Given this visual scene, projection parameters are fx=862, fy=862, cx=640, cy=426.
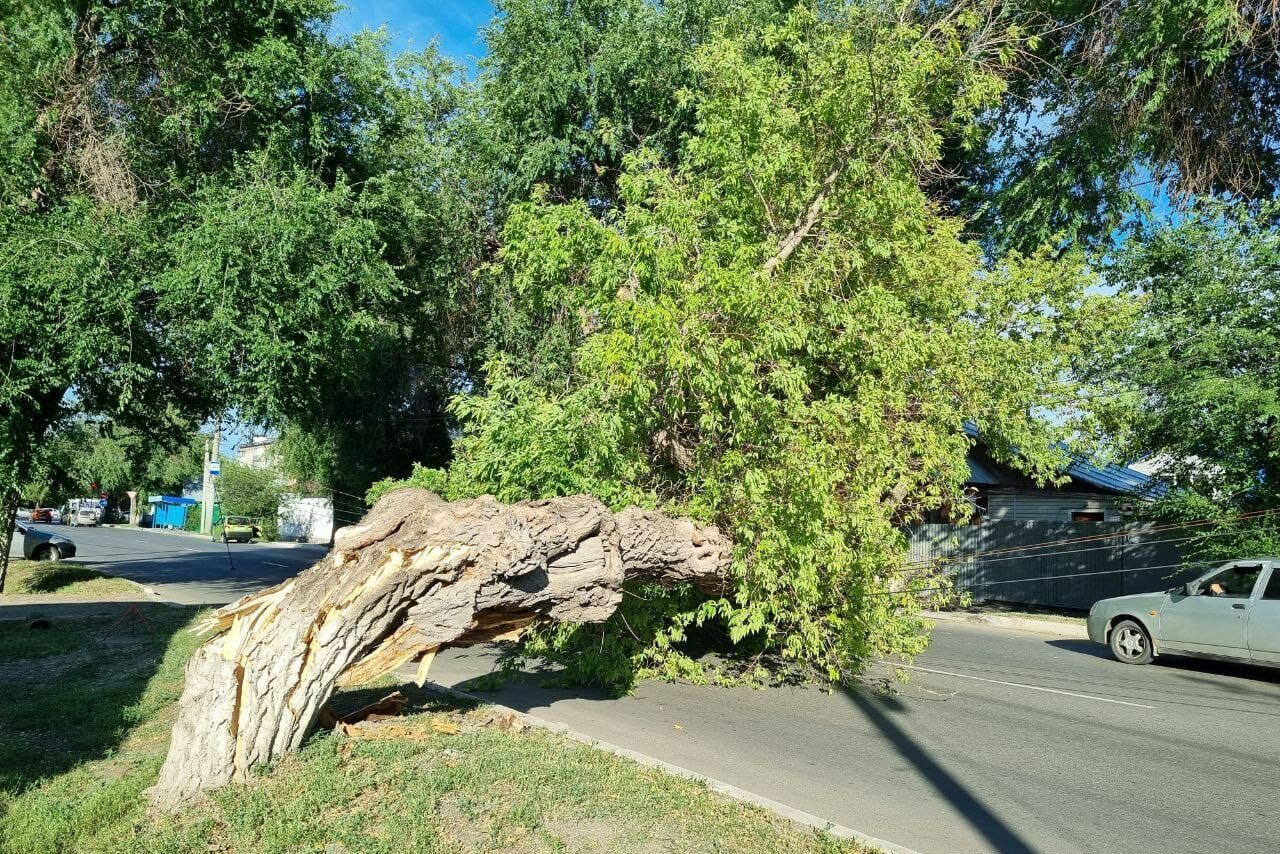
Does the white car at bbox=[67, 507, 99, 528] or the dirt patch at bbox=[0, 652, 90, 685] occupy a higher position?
the white car at bbox=[67, 507, 99, 528]

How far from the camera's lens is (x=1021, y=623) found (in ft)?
52.4

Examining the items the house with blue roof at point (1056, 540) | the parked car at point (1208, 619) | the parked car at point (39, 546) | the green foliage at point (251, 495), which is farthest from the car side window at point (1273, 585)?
the green foliage at point (251, 495)

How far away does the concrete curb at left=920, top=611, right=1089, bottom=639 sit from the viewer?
595 inches

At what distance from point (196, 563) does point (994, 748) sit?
1043 inches

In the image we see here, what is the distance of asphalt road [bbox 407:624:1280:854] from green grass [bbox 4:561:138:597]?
9978 millimetres

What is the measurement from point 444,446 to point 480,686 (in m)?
13.9

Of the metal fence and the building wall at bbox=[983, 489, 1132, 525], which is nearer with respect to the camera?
the metal fence

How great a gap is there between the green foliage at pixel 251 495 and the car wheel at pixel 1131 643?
39.9m

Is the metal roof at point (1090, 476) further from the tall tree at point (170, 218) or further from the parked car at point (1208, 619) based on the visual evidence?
the tall tree at point (170, 218)

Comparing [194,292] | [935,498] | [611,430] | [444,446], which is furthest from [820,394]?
[444,446]

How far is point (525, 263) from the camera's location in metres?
11.0

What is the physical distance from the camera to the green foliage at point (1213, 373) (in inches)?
478

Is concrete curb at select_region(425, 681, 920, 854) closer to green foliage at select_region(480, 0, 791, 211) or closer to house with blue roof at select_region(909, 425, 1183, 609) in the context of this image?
house with blue roof at select_region(909, 425, 1183, 609)

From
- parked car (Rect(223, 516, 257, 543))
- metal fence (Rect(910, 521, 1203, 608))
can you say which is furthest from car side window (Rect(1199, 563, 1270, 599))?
parked car (Rect(223, 516, 257, 543))
